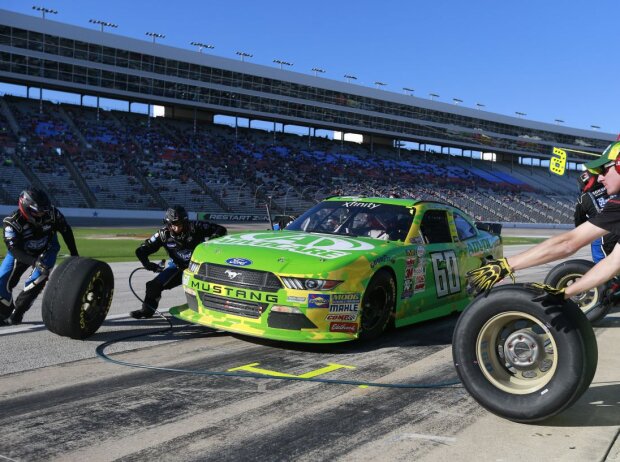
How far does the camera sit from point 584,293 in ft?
24.3

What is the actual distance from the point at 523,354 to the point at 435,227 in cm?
333

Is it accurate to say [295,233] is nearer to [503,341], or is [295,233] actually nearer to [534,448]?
[503,341]

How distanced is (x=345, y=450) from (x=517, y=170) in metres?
87.9

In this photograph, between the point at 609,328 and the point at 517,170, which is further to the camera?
the point at 517,170

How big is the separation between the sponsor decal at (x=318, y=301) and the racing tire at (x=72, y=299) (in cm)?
204

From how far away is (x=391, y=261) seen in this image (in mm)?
5781

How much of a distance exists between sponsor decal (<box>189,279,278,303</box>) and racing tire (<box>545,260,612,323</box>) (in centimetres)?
377

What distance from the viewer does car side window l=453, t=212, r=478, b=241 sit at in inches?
293

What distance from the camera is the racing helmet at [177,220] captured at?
6672mm

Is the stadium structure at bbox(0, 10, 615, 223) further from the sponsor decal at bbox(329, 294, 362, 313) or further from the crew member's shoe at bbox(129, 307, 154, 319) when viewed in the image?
the sponsor decal at bbox(329, 294, 362, 313)

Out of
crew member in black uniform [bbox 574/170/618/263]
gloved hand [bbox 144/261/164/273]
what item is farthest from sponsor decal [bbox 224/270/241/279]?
crew member in black uniform [bbox 574/170/618/263]

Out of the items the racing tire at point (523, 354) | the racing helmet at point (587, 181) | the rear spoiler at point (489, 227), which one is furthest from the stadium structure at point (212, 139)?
the racing tire at point (523, 354)

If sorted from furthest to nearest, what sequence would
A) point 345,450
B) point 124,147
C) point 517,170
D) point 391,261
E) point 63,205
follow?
point 517,170, point 124,147, point 63,205, point 391,261, point 345,450

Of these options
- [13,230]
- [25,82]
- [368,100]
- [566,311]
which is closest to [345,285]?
[566,311]
